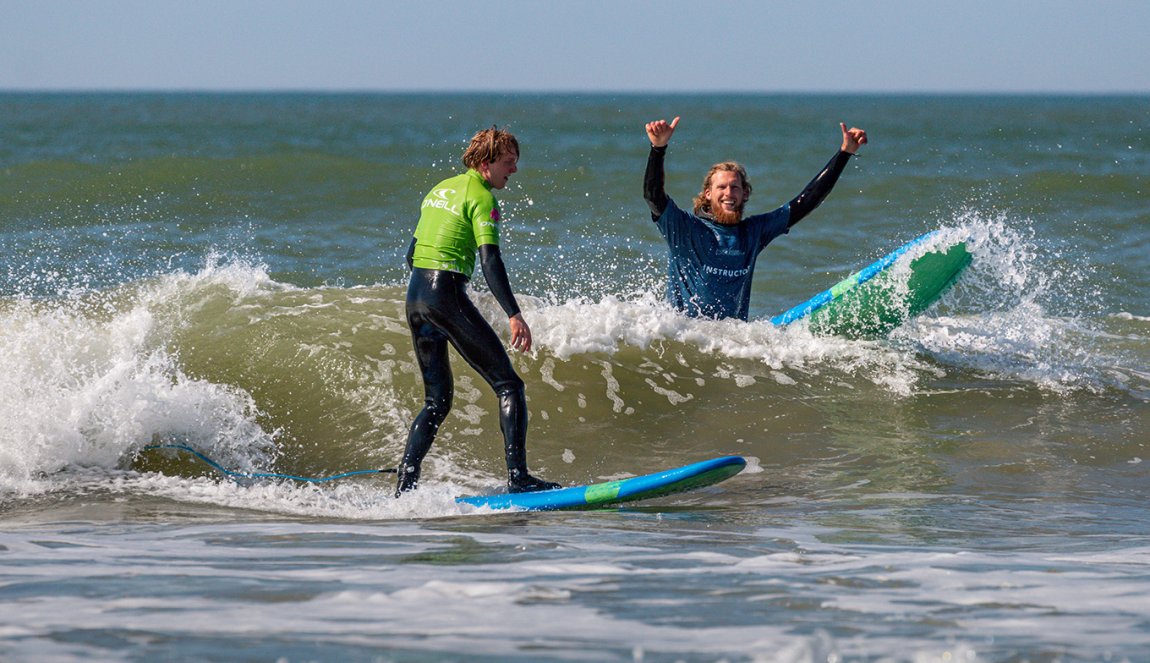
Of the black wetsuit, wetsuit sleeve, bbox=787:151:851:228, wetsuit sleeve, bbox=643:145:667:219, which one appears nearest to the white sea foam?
the black wetsuit

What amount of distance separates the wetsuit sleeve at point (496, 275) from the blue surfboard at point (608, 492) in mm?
897

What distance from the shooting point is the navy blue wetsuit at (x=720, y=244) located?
7551 mm

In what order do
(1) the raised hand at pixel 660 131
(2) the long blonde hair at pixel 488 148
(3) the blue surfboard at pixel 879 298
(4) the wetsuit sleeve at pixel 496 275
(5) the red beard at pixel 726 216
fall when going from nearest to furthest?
(4) the wetsuit sleeve at pixel 496 275 < (2) the long blonde hair at pixel 488 148 < (1) the raised hand at pixel 660 131 < (5) the red beard at pixel 726 216 < (3) the blue surfboard at pixel 879 298

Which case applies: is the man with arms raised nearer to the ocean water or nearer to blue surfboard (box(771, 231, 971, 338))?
the ocean water

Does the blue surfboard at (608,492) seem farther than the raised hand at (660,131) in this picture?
No

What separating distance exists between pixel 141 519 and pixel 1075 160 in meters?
27.6

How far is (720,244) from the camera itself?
7598mm

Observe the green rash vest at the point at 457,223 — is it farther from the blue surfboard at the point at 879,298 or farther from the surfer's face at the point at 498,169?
the blue surfboard at the point at 879,298

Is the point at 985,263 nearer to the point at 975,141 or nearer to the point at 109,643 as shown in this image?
the point at 109,643

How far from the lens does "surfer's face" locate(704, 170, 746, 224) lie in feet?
25.1

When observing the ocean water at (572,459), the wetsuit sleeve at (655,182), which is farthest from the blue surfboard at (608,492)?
the wetsuit sleeve at (655,182)

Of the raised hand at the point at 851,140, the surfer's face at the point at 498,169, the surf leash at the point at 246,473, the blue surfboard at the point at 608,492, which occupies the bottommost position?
the surf leash at the point at 246,473

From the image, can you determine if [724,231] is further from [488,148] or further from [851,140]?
[488,148]

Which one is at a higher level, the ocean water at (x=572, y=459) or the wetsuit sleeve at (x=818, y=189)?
the wetsuit sleeve at (x=818, y=189)
